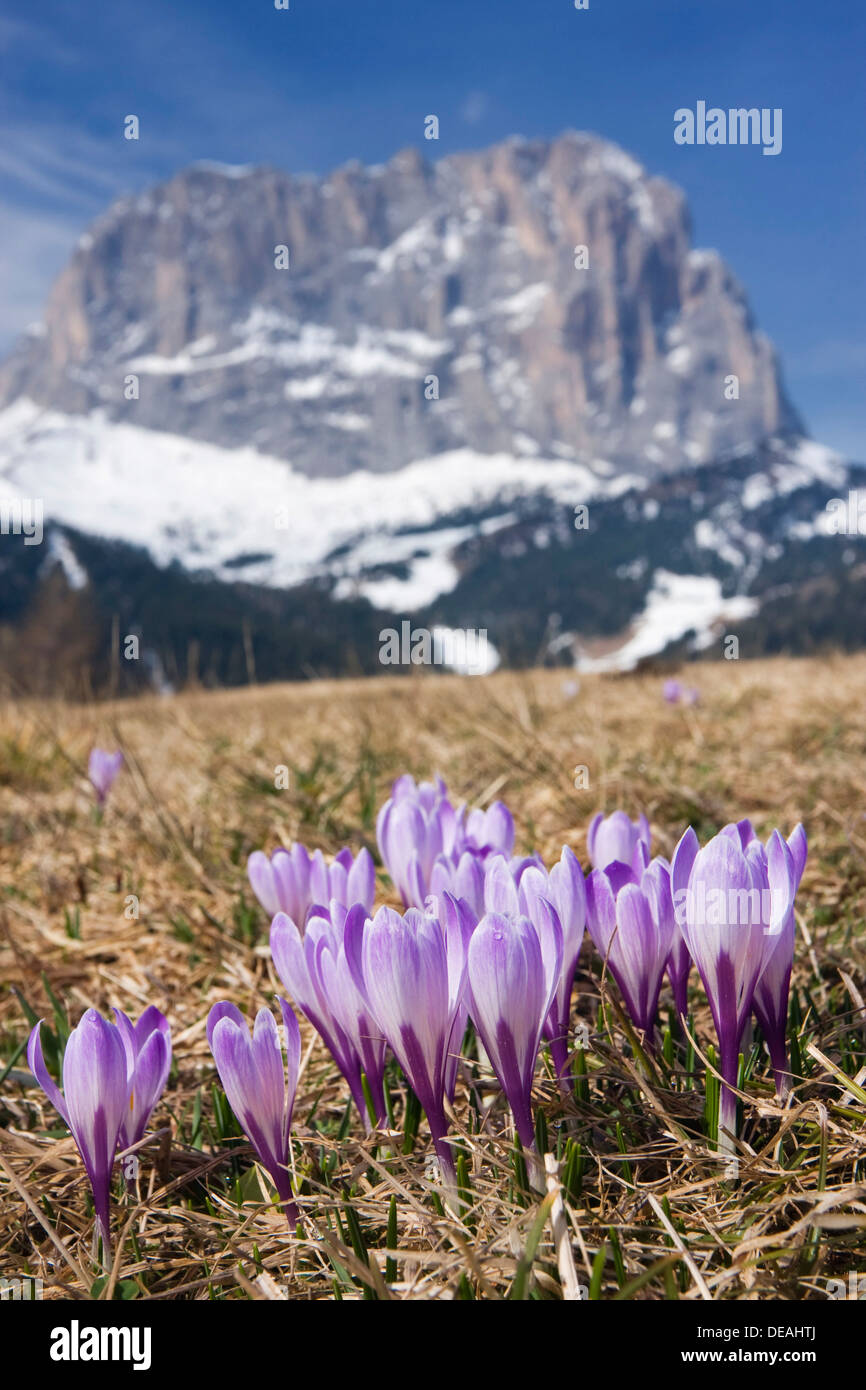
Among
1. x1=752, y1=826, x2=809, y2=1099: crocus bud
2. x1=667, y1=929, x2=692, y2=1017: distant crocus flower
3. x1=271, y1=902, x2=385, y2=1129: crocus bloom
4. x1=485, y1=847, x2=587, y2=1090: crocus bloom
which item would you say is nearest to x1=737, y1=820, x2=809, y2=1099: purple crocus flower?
x1=752, y1=826, x2=809, y2=1099: crocus bud

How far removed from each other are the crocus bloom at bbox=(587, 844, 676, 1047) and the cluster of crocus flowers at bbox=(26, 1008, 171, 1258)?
0.63 metres

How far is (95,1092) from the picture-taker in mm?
1197

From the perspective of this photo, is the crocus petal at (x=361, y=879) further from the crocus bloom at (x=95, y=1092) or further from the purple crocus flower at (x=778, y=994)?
the purple crocus flower at (x=778, y=994)

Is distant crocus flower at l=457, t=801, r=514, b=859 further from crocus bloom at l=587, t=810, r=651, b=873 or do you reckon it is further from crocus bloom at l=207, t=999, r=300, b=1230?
crocus bloom at l=207, t=999, r=300, b=1230

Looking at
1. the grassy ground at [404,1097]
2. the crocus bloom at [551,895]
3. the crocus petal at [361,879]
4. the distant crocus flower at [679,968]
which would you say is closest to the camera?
the grassy ground at [404,1097]

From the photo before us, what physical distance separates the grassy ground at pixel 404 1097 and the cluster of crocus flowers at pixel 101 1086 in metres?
0.08

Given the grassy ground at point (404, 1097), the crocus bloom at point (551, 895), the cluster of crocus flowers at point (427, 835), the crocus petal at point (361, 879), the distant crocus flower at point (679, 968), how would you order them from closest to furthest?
1. the grassy ground at point (404, 1097)
2. the crocus bloom at point (551, 895)
3. the distant crocus flower at point (679, 968)
4. the crocus petal at point (361, 879)
5. the cluster of crocus flowers at point (427, 835)

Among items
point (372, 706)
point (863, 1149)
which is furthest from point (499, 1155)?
point (372, 706)

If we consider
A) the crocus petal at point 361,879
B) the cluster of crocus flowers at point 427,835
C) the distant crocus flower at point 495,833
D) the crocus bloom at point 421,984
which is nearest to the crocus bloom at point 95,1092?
the crocus bloom at point 421,984

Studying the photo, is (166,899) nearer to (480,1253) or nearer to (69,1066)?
(69,1066)

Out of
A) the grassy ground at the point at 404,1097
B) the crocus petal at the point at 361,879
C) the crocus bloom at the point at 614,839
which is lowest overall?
the grassy ground at the point at 404,1097

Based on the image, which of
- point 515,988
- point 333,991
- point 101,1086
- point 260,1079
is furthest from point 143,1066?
point 515,988

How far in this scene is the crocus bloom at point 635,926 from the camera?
1.25m
